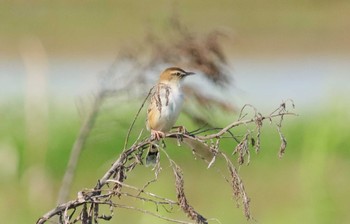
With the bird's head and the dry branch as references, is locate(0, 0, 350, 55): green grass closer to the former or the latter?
the bird's head

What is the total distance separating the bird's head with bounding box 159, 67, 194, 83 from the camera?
4906 millimetres

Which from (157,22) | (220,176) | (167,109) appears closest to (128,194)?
(167,109)

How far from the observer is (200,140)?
3.12m

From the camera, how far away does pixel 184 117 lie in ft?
36.3

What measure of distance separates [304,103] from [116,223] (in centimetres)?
455

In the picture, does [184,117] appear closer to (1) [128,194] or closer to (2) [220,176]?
(2) [220,176]

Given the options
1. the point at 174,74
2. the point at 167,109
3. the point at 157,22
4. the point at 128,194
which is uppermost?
the point at 157,22

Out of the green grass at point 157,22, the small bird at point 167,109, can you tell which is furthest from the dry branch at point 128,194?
the green grass at point 157,22

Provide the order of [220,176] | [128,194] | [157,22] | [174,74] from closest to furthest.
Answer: [128,194] → [174,74] → [220,176] → [157,22]

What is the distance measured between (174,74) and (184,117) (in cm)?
606

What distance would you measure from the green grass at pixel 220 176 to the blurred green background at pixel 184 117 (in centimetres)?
1

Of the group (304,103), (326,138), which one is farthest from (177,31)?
(304,103)

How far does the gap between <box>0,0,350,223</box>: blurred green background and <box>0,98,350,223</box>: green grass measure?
0.01 metres

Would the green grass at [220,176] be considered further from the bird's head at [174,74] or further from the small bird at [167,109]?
the small bird at [167,109]
